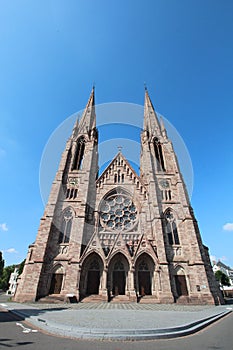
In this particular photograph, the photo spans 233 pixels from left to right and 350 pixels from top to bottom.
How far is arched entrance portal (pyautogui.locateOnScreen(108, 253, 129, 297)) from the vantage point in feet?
56.3

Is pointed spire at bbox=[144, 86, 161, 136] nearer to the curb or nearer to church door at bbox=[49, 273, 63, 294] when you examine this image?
church door at bbox=[49, 273, 63, 294]

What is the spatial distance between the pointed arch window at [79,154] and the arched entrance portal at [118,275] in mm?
14452

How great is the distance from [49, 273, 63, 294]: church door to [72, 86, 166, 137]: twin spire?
832 inches

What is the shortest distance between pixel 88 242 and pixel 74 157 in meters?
13.5

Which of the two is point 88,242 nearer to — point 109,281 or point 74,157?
point 109,281

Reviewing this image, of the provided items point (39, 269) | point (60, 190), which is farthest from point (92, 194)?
point (39, 269)

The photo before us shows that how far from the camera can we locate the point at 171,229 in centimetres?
2044

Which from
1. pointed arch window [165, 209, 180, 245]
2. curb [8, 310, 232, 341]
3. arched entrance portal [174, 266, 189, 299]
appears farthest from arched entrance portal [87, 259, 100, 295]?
curb [8, 310, 232, 341]

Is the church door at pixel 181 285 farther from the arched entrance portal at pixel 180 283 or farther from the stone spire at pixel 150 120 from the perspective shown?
the stone spire at pixel 150 120

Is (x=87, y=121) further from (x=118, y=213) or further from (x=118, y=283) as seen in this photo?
(x=118, y=283)

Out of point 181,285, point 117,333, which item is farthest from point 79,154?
point 117,333

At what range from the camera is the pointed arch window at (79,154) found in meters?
27.2

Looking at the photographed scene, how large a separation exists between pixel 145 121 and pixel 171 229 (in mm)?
23979

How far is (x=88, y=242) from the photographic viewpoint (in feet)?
62.5
